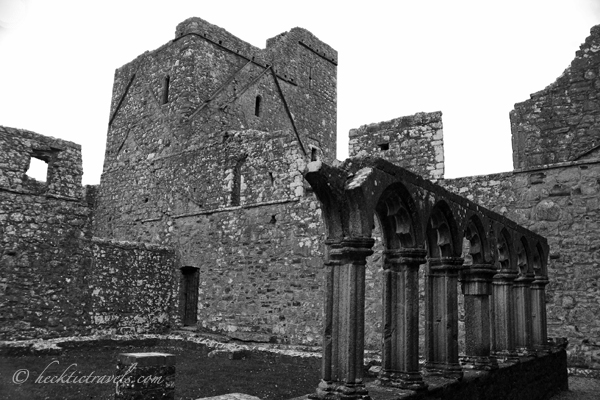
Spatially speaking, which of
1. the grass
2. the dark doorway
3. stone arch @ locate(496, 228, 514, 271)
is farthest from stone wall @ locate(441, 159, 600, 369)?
the dark doorway

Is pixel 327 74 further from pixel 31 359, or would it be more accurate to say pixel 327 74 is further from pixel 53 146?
pixel 31 359

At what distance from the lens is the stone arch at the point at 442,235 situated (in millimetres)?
5613

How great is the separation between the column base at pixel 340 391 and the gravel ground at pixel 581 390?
4922 mm

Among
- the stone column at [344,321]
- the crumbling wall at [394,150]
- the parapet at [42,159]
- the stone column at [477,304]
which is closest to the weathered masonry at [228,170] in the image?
the crumbling wall at [394,150]

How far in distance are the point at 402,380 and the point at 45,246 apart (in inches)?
314

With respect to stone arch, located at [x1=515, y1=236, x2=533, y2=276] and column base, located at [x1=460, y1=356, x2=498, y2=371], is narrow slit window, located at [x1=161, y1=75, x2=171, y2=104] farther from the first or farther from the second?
column base, located at [x1=460, y1=356, x2=498, y2=371]

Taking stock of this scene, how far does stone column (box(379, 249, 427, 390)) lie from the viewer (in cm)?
462

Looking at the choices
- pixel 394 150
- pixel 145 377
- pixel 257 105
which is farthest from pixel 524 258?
pixel 257 105

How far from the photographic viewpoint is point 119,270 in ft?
39.9

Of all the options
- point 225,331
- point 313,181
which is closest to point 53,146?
point 225,331

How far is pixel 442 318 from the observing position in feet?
18.1

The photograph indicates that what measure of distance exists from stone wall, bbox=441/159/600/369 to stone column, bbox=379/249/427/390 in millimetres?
5319

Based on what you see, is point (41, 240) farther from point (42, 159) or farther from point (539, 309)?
point (539, 309)

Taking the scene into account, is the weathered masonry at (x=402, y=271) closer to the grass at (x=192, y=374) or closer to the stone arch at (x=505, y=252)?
the stone arch at (x=505, y=252)
